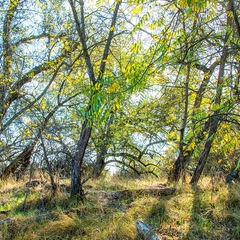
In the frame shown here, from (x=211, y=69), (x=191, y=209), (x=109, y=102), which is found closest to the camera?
(x=109, y=102)

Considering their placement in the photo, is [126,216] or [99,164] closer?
[126,216]

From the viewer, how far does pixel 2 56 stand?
17.0ft

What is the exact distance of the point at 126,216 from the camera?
336cm

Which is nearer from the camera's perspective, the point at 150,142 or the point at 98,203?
the point at 98,203

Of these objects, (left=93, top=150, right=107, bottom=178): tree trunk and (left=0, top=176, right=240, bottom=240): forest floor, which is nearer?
(left=0, top=176, right=240, bottom=240): forest floor

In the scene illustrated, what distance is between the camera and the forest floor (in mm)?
2934

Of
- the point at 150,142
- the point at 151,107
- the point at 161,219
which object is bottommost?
the point at 161,219

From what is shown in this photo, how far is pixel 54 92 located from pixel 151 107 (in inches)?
92.8

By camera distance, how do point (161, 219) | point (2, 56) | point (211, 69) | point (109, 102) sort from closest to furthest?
point (109, 102), point (161, 219), point (2, 56), point (211, 69)

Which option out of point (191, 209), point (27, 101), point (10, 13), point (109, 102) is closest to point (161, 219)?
point (191, 209)

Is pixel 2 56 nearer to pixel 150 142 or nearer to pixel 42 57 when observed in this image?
pixel 42 57

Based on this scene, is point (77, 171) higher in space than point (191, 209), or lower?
higher

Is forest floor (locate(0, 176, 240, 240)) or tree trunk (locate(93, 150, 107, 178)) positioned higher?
tree trunk (locate(93, 150, 107, 178))

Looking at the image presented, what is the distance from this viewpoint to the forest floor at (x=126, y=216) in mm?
2934
